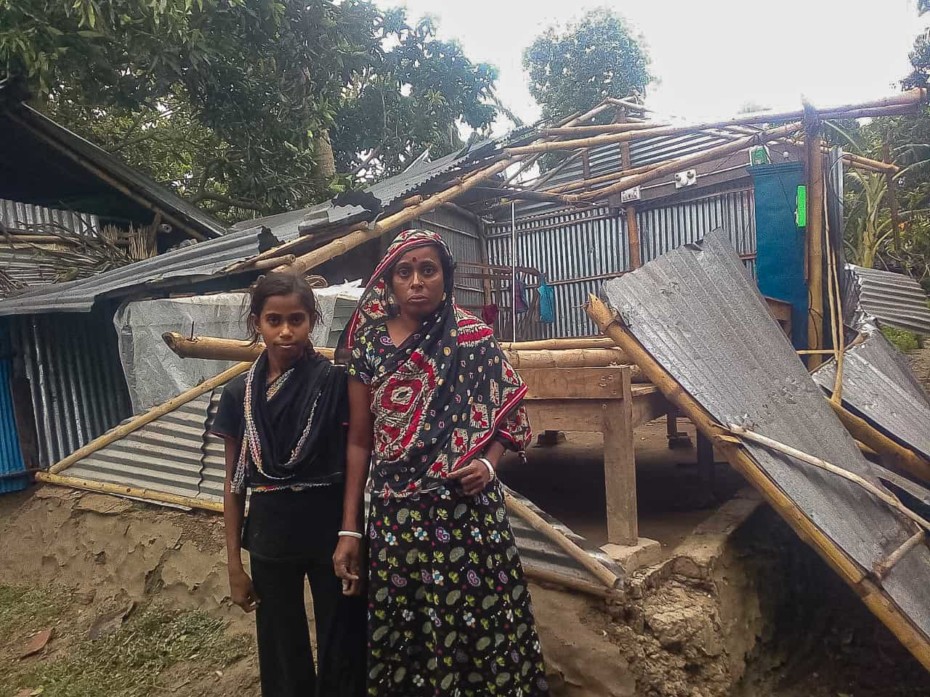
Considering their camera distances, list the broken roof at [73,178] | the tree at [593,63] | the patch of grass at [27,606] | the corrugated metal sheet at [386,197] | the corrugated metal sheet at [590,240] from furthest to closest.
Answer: the tree at [593,63]
the corrugated metal sheet at [590,240]
the broken roof at [73,178]
the corrugated metal sheet at [386,197]
the patch of grass at [27,606]

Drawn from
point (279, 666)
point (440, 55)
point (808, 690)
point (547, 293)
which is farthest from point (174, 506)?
point (440, 55)

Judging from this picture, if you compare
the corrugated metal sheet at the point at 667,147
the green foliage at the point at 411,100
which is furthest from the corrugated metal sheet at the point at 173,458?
the green foliage at the point at 411,100

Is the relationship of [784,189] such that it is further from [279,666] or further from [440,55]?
[440,55]

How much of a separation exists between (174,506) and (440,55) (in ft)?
33.5

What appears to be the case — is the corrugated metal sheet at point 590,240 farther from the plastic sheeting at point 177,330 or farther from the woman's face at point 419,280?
the woman's face at point 419,280

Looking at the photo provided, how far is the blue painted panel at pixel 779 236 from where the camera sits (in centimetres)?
474

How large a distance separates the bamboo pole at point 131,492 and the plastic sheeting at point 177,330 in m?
0.86

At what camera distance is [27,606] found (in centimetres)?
371

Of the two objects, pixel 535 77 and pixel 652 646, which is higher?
pixel 535 77

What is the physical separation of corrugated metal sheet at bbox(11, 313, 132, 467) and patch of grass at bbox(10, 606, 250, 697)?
368 centimetres

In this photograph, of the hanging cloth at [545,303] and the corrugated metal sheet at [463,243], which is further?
the hanging cloth at [545,303]

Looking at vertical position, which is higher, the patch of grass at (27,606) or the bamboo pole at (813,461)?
the bamboo pole at (813,461)

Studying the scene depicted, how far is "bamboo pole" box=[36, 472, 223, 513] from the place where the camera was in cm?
374

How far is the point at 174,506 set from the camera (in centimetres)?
386
